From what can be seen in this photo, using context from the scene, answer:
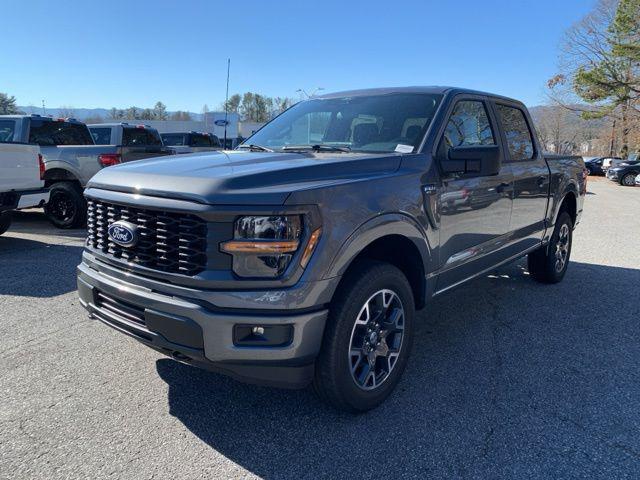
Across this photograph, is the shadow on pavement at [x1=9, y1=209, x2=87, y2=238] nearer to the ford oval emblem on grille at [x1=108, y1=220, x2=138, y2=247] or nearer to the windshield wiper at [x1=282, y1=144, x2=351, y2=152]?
the windshield wiper at [x1=282, y1=144, x2=351, y2=152]

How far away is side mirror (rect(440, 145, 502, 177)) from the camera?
311cm

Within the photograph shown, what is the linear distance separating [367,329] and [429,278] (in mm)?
713

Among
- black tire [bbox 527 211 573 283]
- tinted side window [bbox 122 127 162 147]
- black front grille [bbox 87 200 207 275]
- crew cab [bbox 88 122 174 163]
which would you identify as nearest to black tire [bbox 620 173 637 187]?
black tire [bbox 527 211 573 283]

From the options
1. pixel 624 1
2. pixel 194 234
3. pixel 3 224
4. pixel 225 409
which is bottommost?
pixel 225 409

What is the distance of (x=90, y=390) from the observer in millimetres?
3066

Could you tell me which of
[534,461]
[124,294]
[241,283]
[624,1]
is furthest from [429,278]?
[624,1]

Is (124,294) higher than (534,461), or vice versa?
(124,294)

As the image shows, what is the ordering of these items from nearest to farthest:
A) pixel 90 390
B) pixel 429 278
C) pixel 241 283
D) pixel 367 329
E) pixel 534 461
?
pixel 241 283, pixel 534 461, pixel 367 329, pixel 90 390, pixel 429 278

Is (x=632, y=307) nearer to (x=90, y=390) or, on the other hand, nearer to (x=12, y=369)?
(x=90, y=390)

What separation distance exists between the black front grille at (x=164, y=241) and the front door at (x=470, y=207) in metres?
1.71

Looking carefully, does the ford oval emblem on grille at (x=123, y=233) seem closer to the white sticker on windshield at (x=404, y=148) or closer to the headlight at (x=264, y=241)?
the headlight at (x=264, y=241)

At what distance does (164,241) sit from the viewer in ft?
8.14

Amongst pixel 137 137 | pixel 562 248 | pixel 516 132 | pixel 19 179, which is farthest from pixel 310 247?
pixel 137 137

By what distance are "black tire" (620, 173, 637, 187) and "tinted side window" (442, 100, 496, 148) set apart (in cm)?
2904
